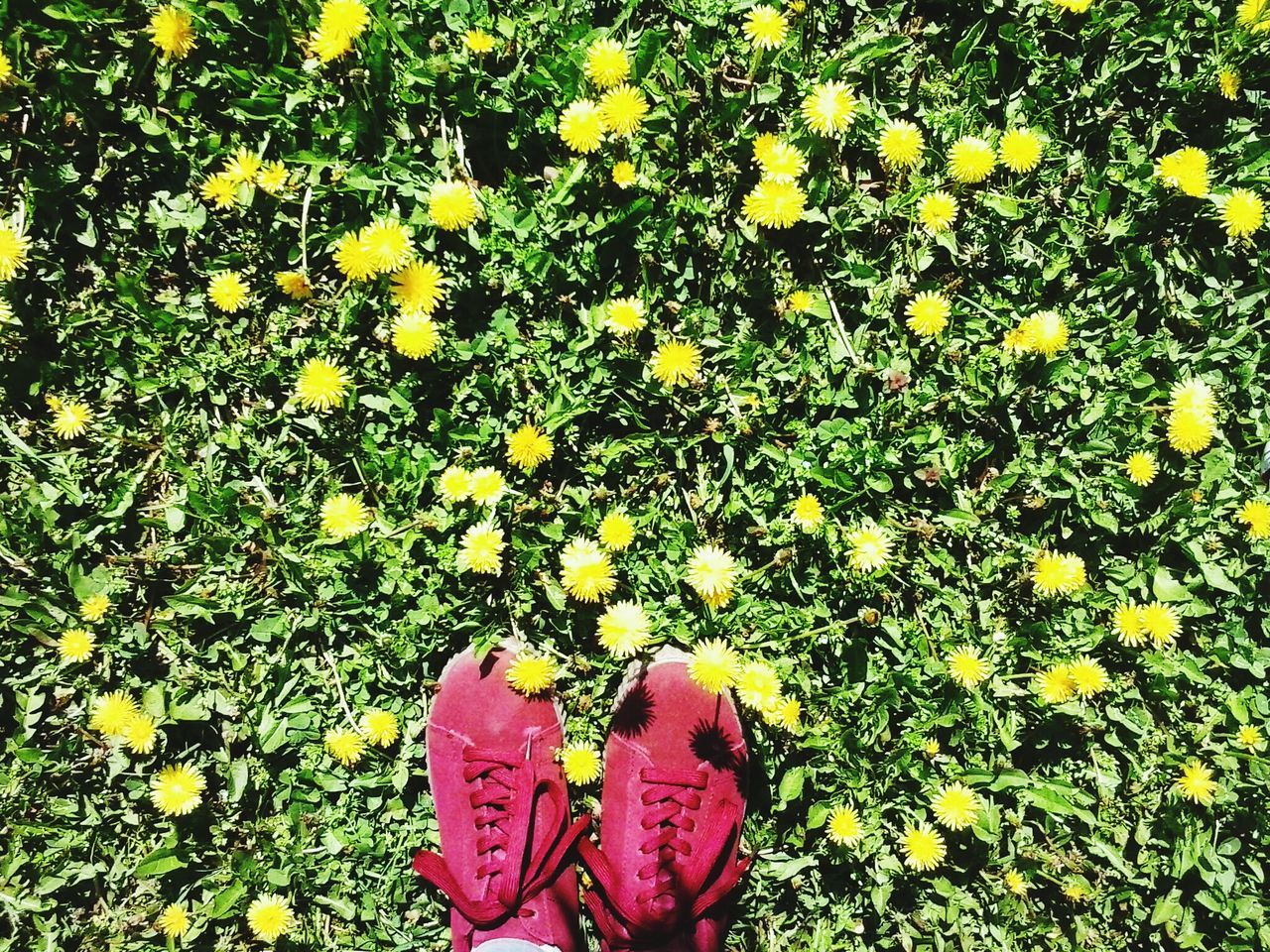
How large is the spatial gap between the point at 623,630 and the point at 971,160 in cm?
182

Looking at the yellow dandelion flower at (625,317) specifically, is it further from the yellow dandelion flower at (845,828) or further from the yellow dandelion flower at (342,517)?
the yellow dandelion flower at (845,828)

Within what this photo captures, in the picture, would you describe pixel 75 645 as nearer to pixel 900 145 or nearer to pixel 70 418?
pixel 70 418

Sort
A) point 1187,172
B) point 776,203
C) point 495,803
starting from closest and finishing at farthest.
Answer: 1. point 776,203
2. point 1187,172
3. point 495,803

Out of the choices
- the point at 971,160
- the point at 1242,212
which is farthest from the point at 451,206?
the point at 1242,212

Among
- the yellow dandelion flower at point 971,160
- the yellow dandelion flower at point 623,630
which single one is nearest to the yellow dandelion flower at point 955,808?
the yellow dandelion flower at point 623,630

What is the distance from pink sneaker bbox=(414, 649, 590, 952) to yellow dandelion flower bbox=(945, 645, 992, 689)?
130 cm

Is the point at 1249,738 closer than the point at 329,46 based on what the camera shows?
No

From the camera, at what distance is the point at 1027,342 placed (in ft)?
8.06

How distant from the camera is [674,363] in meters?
2.38

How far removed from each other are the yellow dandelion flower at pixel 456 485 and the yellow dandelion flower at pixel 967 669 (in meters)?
1.59

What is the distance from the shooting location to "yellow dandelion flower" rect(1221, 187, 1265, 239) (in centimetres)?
250

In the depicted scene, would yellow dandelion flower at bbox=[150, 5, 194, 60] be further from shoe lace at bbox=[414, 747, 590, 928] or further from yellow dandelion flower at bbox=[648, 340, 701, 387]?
shoe lace at bbox=[414, 747, 590, 928]

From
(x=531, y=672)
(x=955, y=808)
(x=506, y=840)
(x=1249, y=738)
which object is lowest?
(x=506, y=840)

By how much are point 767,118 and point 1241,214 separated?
61.2 inches
